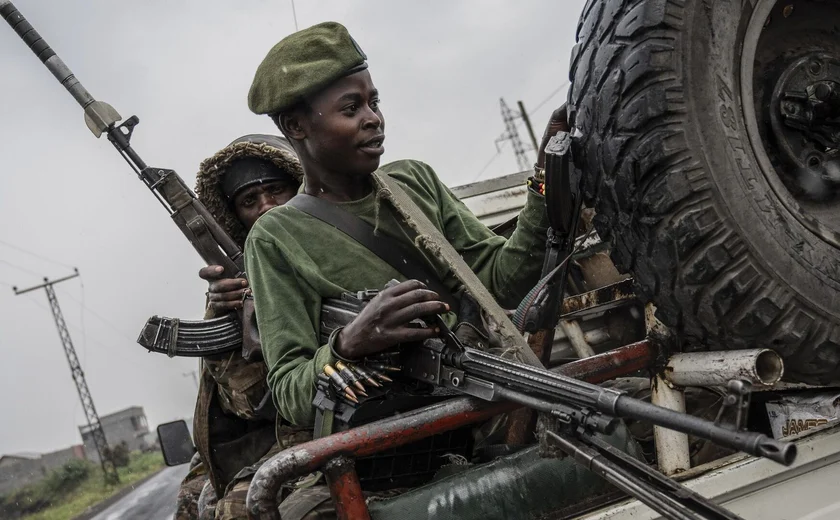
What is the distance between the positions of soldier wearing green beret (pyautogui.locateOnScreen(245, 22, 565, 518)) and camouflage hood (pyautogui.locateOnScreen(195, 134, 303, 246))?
4.02 feet

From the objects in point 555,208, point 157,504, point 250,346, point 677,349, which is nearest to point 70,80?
point 250,346

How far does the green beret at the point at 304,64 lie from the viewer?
7.77 ft

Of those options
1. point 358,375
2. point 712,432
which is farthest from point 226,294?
point 712,432

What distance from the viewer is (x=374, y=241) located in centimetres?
247

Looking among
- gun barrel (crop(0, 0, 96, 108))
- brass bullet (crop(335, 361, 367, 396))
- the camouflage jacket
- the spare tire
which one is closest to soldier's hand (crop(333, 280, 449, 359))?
brass bullet (crop(335, 361, 367, 396))

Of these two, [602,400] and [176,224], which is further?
[176,224]

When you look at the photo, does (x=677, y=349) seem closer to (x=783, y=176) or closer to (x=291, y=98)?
(x=783, y=176)

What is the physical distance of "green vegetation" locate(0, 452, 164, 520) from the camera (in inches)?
1248

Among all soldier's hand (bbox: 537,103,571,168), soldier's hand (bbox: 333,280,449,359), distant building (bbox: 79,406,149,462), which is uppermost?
distant building (bbox: 79,406,149,462)

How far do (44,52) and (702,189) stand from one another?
432 cm

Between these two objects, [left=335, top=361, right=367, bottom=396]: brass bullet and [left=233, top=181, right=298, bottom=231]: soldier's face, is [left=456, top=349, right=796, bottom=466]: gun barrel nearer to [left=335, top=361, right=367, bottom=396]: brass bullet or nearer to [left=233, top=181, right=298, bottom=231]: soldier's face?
[left=335, top=361, right=367, bottom=396]: brass bullet

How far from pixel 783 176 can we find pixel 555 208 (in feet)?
2.03

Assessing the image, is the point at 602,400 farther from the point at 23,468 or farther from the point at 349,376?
the point at 23,468

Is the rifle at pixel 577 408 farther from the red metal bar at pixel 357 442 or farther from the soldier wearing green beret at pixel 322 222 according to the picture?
the soldier wearing green beret at pixel 322 222
